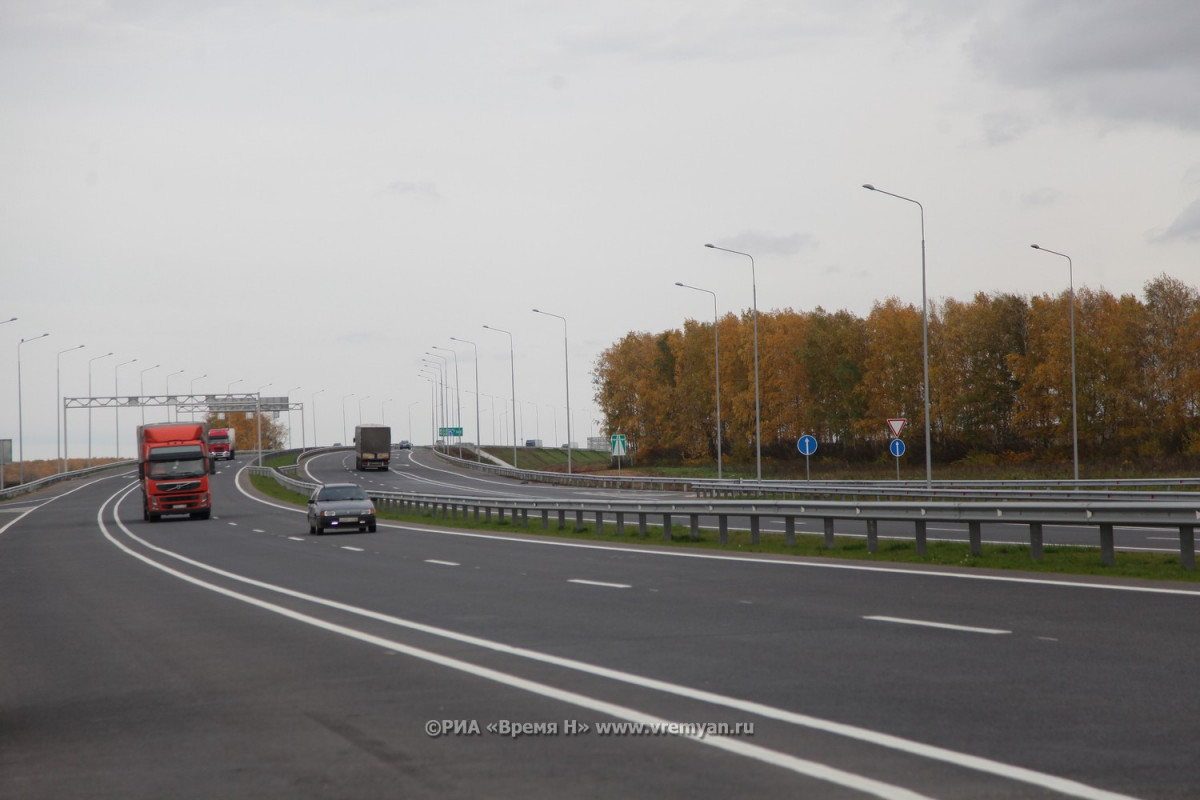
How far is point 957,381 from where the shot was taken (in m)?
91.4

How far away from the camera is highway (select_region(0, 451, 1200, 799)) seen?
6809 millimetres

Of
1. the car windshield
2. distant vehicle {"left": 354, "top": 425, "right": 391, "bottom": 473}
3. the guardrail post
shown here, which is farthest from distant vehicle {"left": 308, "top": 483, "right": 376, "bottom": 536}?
distant vehicle {"left": 354, "top": 425, "right": 391, "bottom": 473}

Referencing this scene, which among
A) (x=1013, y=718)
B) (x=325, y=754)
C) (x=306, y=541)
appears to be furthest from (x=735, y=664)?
(x=306, y=541)

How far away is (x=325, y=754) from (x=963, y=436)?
87981 mm

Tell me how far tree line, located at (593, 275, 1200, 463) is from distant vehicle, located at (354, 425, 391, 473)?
88.2 ft

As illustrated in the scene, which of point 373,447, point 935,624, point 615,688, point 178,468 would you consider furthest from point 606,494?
point 615,688

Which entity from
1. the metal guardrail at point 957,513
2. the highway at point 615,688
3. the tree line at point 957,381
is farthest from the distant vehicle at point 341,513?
the tree line at point 957,381

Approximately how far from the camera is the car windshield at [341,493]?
3959 cm

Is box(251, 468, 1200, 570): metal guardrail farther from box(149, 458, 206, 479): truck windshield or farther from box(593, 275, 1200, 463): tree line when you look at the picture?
box(593, 275, 1200, 463): tree line

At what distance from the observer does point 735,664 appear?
10.5 meters

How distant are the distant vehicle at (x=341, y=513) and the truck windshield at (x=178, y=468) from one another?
11.5m

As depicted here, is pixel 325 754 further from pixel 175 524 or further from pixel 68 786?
pixel 175 524

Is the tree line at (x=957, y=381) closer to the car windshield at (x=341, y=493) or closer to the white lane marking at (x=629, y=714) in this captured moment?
the car windshield at (x=341, y=493)

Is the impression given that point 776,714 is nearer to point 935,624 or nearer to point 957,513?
point 935,624
